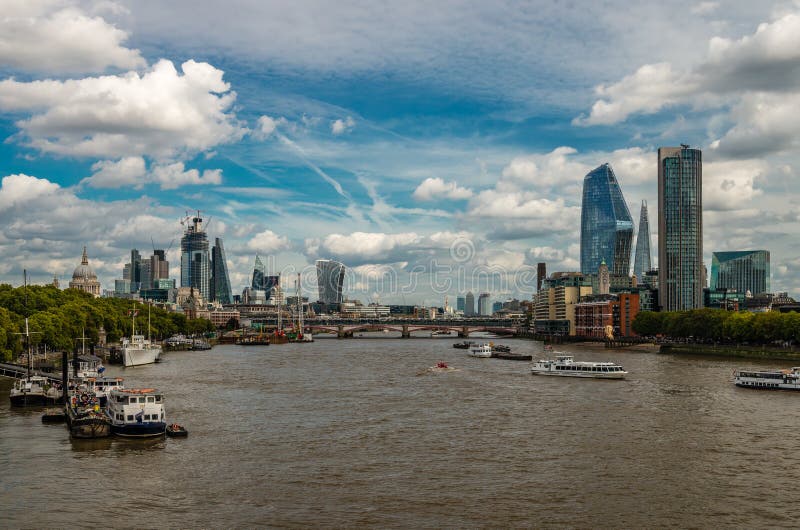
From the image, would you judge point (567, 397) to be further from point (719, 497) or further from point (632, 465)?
point (719, 497)

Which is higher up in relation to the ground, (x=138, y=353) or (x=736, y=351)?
(x=138, y=353)

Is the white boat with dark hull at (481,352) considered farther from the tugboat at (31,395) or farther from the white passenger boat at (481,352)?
the tugboat at (31,395)

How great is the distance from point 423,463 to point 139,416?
2193 centimetres

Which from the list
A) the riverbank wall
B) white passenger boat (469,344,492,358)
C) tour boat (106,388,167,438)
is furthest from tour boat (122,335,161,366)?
the riverbank wall

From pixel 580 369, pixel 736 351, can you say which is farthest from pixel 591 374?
pixel 736 351

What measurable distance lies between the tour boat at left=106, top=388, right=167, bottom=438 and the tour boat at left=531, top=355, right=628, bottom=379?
208 ft

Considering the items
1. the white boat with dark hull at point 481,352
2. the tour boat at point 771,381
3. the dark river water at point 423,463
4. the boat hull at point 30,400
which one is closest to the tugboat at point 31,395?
the boat hull at point 30,400

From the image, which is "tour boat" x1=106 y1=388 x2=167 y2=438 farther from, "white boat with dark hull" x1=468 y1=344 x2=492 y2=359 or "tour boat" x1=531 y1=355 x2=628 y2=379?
"white boat with dark hull" x1=468 y1=344 x2=492 y2=359

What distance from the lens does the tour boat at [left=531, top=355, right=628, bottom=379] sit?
336 feet

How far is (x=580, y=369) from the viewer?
10662cm

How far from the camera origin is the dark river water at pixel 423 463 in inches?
1473

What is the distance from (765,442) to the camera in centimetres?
5397

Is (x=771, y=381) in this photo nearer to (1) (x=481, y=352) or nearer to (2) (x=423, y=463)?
(2) (x=423, y=463)

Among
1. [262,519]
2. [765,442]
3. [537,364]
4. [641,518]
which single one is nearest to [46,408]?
[262,519]
